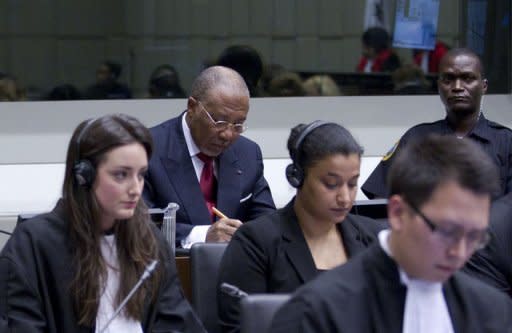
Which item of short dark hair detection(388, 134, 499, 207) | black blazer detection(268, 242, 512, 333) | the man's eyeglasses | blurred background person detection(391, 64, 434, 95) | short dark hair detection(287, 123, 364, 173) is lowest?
blurred background person detection(391, 64, 434, 95)

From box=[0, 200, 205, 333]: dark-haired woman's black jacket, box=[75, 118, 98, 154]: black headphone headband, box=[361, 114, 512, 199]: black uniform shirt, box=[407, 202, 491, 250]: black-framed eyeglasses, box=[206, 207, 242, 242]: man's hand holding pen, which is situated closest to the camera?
box=[407, 202, 491, 250]: black-framed eyeglasses

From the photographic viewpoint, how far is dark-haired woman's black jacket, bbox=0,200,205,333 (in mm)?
3658

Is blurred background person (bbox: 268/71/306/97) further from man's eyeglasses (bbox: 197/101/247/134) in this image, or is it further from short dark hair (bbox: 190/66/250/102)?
man's eyeglasses (bbox: 197/101/247/134)

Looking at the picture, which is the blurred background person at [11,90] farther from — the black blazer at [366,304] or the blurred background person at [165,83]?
the black blazer at [366,304]

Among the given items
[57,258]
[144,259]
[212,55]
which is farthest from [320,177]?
[212,55]

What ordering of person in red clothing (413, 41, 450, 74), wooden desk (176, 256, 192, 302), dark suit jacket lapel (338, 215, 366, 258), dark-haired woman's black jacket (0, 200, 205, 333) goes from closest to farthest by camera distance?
1. dark-haired woman's black jacket (0, 200, 205, 333)
2. dark suit jacket lapel (338, 215, 366, 258)
3. wooden desk (176, 256, 192, 302)
4. person in red clothing (413, 41, 450, 74)

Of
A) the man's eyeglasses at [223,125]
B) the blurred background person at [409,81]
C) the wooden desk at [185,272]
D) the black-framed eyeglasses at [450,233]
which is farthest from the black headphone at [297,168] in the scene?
the blurred background person at [409,81]

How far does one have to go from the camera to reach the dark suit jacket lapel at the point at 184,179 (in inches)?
203

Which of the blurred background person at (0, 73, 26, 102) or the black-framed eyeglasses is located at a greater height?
the black-framed eyeglasses

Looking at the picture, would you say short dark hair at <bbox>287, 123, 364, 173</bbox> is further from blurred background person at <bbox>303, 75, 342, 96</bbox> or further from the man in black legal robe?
blurred background person at <bbox>303, 75, 342, 96</bbox>

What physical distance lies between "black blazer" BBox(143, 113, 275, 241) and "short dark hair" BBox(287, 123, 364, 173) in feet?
3.72

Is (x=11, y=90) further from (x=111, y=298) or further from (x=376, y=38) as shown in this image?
(x=111, y=298)

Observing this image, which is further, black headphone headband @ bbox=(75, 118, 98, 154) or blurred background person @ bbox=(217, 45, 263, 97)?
blurred background person @ bbox=(217, 45, 263, 97)

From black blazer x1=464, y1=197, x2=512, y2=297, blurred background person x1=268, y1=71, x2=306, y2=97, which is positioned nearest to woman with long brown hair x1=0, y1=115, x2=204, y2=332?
black blazer x1=464, y1=197, x2=512, y2=297
